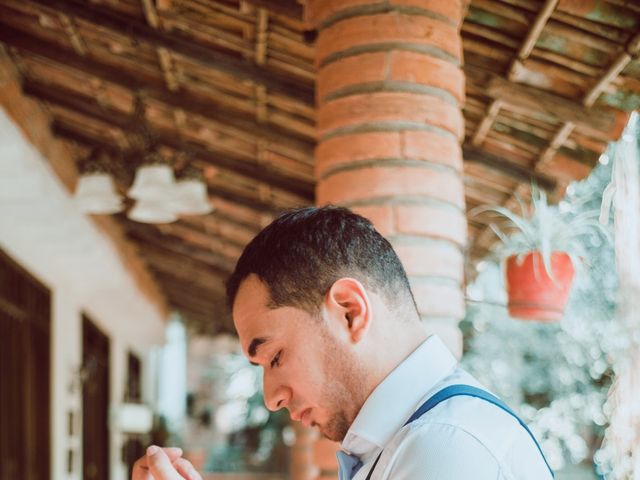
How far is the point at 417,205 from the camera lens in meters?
2.61

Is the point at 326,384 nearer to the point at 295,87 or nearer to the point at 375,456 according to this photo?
the point at 375,456

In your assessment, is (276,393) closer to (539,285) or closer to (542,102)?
(539,285)

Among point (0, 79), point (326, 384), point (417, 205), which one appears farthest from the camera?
point (0, 79)

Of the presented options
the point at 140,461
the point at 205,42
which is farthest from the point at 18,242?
the point at 140,461

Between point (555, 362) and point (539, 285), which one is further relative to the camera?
point (555, 362)

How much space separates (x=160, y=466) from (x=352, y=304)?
35 centimetres

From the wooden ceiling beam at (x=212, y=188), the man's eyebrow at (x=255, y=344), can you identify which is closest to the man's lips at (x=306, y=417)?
the man's eyebrow at (x=255, y=344)

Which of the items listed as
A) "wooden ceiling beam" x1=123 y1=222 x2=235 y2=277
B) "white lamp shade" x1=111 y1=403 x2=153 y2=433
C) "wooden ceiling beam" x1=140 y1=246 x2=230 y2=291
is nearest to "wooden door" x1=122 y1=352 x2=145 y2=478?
"white lamp shade" x1=111 y1=403 x2=153 y2=433

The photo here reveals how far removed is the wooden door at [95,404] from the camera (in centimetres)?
1002

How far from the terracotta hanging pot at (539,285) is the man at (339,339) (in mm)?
1779

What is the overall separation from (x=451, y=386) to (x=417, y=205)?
1.52m

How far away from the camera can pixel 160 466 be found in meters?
1.27

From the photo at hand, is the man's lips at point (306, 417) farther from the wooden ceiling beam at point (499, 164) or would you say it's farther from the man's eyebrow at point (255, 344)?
the wooden ceiling beam at point (499, 164)

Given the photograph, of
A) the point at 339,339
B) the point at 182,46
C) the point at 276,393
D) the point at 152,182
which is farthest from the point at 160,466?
the point at 152,182
